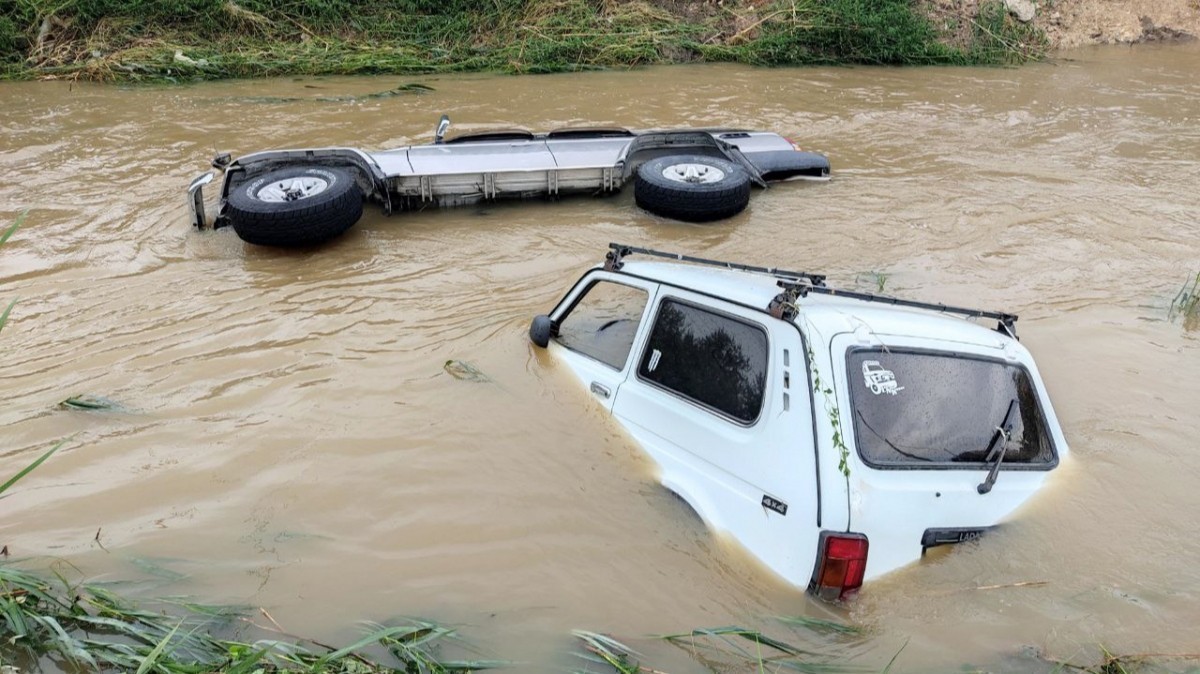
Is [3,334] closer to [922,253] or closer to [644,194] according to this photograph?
[644,194]

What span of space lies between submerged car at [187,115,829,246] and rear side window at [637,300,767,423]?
13.3 ft

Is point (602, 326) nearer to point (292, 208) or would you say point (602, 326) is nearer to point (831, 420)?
point (831, 420)

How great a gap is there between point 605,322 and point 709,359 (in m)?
1.31

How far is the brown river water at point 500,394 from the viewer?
368 centimetres

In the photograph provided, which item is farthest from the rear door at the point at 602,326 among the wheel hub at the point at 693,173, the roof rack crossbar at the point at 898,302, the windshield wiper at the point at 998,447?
the wheel hub at the point at 693,173

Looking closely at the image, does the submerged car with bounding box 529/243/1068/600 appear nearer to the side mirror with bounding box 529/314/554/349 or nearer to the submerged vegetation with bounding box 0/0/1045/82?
the side mirror with bounding box 529/314/554/349

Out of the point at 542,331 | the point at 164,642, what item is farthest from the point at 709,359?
the point at 164,642

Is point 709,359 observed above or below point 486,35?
below

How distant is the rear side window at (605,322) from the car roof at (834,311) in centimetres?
→ 34

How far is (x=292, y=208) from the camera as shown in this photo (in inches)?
279

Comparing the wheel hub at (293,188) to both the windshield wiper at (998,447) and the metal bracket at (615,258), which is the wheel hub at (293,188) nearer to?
the metal bracket at (615,258)

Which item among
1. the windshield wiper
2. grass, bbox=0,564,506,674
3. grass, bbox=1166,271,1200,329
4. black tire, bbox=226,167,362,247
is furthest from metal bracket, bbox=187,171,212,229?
grass, bbox=1166,271,1200,329

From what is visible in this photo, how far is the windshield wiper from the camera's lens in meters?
3.54

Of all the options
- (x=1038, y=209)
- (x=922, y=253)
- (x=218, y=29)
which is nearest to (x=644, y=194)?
(x=922, y=253)
